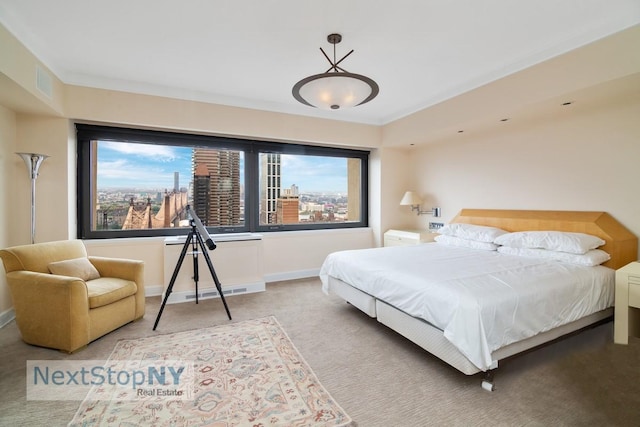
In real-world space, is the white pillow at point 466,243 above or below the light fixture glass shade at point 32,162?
below

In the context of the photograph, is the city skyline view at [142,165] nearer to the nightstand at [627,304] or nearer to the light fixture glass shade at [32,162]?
the light fixture glass shade at [32,162]

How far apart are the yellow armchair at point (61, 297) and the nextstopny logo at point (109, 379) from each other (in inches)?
9.4

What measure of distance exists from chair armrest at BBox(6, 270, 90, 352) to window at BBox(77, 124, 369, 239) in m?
1.42

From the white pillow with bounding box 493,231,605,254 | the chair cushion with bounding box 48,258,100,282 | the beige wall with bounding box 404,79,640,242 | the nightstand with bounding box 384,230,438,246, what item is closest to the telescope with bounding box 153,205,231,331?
the chair cushion with bounding box 48,258,100,282

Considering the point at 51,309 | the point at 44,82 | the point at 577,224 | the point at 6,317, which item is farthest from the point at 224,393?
the point at 577,224

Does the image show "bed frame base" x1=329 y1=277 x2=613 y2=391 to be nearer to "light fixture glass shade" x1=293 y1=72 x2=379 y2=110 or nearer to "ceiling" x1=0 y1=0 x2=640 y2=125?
Result: "light fixture glass shade" x1=293 y1=72 x2=379 y2=110

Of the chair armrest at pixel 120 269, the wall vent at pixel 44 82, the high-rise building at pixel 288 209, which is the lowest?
the chair armrest at pixel 120 269

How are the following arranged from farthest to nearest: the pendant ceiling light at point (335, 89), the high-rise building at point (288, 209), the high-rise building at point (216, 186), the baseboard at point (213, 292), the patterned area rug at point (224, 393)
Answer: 1. the high-rise building at point (288, 209)
2. the high-rise building at point (216, 186)
3. the baseboard at point (213, 292)
4. the pendant ceiling light at point (335, 89)
5. the patterned area rug at point (224, 393)

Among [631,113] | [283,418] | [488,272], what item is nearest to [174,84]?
[283,418]

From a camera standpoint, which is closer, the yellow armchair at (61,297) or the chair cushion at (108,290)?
the yellow armchair at (61,297)

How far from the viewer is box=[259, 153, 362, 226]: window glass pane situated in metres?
4.75

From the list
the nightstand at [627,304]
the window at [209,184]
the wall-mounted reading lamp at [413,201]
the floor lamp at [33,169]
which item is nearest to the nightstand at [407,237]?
the wall-mounted reading lamp at [413,201]

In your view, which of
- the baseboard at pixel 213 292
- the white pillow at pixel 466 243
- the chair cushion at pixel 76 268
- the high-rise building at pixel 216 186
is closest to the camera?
the chair cushion at pixel 76 268

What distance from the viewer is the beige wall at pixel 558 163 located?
2832mm
